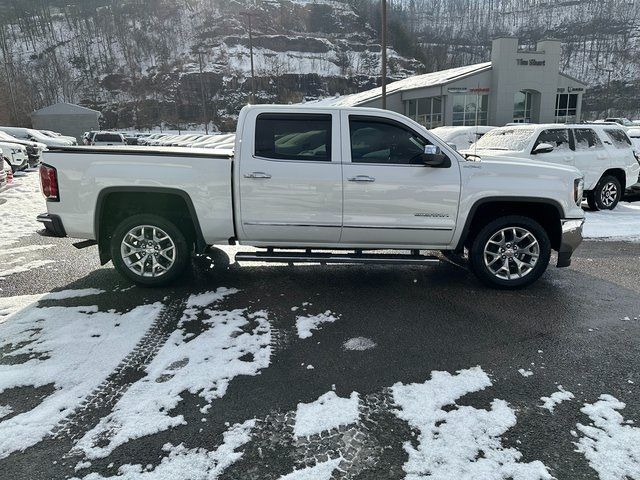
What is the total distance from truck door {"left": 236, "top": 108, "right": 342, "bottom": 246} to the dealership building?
2921 centimetres

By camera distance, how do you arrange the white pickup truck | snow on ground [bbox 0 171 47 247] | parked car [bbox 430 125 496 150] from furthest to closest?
parked car [bbox 430 125 496 150] < snow on ground [bbox 0 171 47 247] < the white pickup truck

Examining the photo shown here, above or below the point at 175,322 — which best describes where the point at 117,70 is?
above

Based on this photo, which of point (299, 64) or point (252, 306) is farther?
point (299, 64)

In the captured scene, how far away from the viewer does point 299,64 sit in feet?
274

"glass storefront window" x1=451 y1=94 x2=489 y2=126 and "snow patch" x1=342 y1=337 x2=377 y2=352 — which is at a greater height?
"glass storefront window" x1=451 y1=94 x2=489 y2=126

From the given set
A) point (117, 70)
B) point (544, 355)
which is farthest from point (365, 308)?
point (117, 70)

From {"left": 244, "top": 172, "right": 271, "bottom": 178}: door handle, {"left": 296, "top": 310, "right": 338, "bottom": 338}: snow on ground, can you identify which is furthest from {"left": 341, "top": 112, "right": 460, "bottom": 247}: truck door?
{"left": 296, "top": 310, "right": 338, "bottom": 338}: snow on ground

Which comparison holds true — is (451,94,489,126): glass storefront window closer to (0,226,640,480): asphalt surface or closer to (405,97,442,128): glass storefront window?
(405,97,442,128): glass storefront window

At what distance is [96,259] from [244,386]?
4248 mm

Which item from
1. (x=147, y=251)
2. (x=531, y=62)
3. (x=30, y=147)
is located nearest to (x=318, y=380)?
(x=147, y=251)

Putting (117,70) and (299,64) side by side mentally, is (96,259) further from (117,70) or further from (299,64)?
(117,70)

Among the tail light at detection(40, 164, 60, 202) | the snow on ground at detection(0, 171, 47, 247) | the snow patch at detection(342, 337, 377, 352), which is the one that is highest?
the tail light at detection(40, 164, 60, 202)

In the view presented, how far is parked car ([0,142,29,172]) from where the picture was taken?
16.2 metres

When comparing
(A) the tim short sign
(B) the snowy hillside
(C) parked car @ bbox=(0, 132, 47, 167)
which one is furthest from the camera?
(B) the snowy hillside
